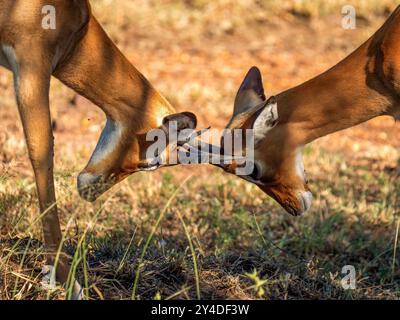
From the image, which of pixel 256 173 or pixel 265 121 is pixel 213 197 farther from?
pixel 265 121

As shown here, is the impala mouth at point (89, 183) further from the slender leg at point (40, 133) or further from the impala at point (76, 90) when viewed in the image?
the slender leg at point (40, 133)

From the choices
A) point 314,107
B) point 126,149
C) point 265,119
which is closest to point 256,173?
point 265,119

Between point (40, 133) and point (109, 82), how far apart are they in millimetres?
636

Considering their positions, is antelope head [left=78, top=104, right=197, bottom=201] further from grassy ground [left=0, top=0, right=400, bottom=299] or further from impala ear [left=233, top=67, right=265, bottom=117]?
impala ear [left=233, top=67, right=265, bottom=117]

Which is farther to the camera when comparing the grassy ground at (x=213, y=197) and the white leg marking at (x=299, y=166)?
the white leg marking at (x=299, y=166)

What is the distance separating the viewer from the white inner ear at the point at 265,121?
5008mm

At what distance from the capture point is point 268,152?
5.24 m

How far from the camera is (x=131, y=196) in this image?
637 cm

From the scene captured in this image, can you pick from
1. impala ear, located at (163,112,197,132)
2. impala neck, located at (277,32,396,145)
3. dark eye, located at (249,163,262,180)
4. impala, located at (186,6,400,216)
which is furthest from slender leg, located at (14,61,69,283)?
impala neck, located at (277,32,396,145)

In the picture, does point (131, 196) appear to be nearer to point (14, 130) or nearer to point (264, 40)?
point (14, 130)

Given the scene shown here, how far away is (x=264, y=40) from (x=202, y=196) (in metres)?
4.52

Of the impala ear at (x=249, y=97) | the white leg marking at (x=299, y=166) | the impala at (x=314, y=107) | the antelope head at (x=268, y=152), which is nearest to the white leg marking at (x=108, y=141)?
the impala at (x=314, y=107)

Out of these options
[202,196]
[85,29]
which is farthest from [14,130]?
[85,29]

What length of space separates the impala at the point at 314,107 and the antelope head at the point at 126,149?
0.16 meters
